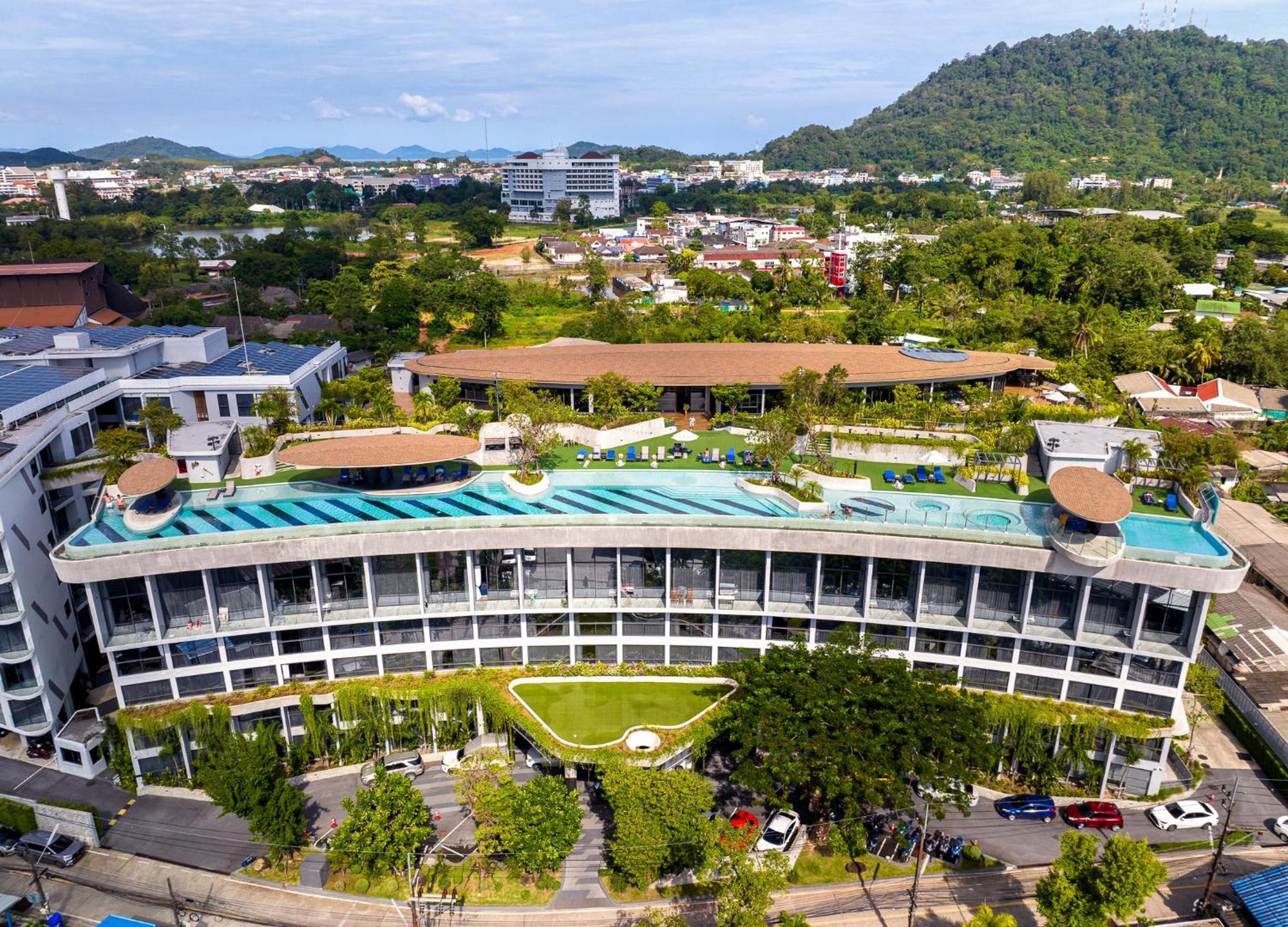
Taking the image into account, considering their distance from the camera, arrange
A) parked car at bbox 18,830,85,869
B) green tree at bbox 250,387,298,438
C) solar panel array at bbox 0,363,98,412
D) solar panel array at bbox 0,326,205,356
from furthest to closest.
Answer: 1. solar panel array at bbox 0,326,205,356
2. green tree at bbox 250,387,298,438
3. solar panel array at bbox 0,363,98,412
4. parked car at bbox 18,830,85,869

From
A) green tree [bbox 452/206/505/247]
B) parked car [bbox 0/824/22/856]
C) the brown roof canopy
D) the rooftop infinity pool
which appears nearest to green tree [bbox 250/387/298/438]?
the rooftop infinity pool

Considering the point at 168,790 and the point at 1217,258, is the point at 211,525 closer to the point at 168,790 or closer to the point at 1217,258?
the point at 168,790

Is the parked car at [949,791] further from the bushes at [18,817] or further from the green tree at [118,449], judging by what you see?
the green tree at [118,449]

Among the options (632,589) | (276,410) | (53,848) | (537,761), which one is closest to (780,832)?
(537,761)

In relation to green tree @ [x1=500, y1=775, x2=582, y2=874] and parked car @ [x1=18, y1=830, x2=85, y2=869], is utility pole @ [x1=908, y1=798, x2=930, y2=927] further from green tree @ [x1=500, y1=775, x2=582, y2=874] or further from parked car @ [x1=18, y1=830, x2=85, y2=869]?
parked car @ [x1=18, y1=830, x2=85, y2=869]

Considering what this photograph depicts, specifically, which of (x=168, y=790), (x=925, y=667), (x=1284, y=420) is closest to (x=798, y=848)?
(x=925, y=667)

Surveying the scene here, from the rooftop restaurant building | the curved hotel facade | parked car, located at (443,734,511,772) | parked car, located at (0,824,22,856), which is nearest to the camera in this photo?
parked car, located at (0,824,22,856)

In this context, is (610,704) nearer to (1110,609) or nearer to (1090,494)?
(1110,609)

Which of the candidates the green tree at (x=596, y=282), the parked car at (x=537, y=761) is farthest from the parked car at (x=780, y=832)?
the green tree at (x=596, y=282)
